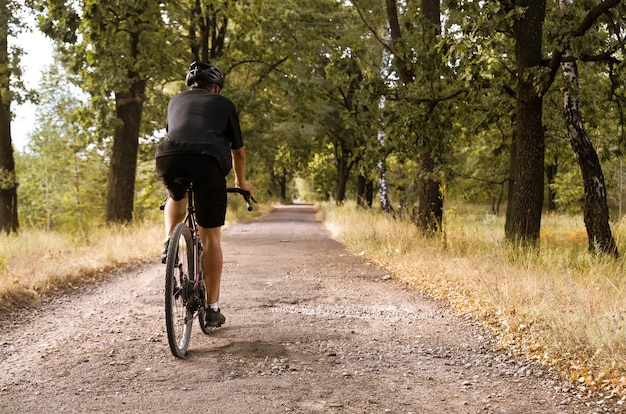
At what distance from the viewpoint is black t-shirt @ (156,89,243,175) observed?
380 cm

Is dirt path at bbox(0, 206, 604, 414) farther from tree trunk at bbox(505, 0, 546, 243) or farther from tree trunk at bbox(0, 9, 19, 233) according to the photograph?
tree trunk at bbox(0, 9, 19, 233)

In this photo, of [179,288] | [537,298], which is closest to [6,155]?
[179,288]

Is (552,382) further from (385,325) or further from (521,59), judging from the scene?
(521,59)

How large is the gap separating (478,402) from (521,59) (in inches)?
241

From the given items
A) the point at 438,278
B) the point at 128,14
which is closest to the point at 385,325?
the point at 438,278

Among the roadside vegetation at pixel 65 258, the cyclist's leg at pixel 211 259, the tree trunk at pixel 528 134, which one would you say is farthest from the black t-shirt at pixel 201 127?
the tree trunk at pixel 528 134

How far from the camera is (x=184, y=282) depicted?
13.2 feet

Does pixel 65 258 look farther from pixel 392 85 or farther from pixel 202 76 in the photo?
pixel 392 85

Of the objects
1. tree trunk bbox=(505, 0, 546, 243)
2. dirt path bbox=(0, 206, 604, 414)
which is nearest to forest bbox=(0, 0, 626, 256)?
tree trunk bbox=(505, 0, 546, 243)

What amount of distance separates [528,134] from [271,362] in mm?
5904

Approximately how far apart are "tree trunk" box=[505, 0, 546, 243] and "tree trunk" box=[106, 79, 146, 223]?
962cm

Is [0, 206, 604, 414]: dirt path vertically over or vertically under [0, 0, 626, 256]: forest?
under

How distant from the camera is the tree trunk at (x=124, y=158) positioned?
14273 mm

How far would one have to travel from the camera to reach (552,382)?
352 centimetres
